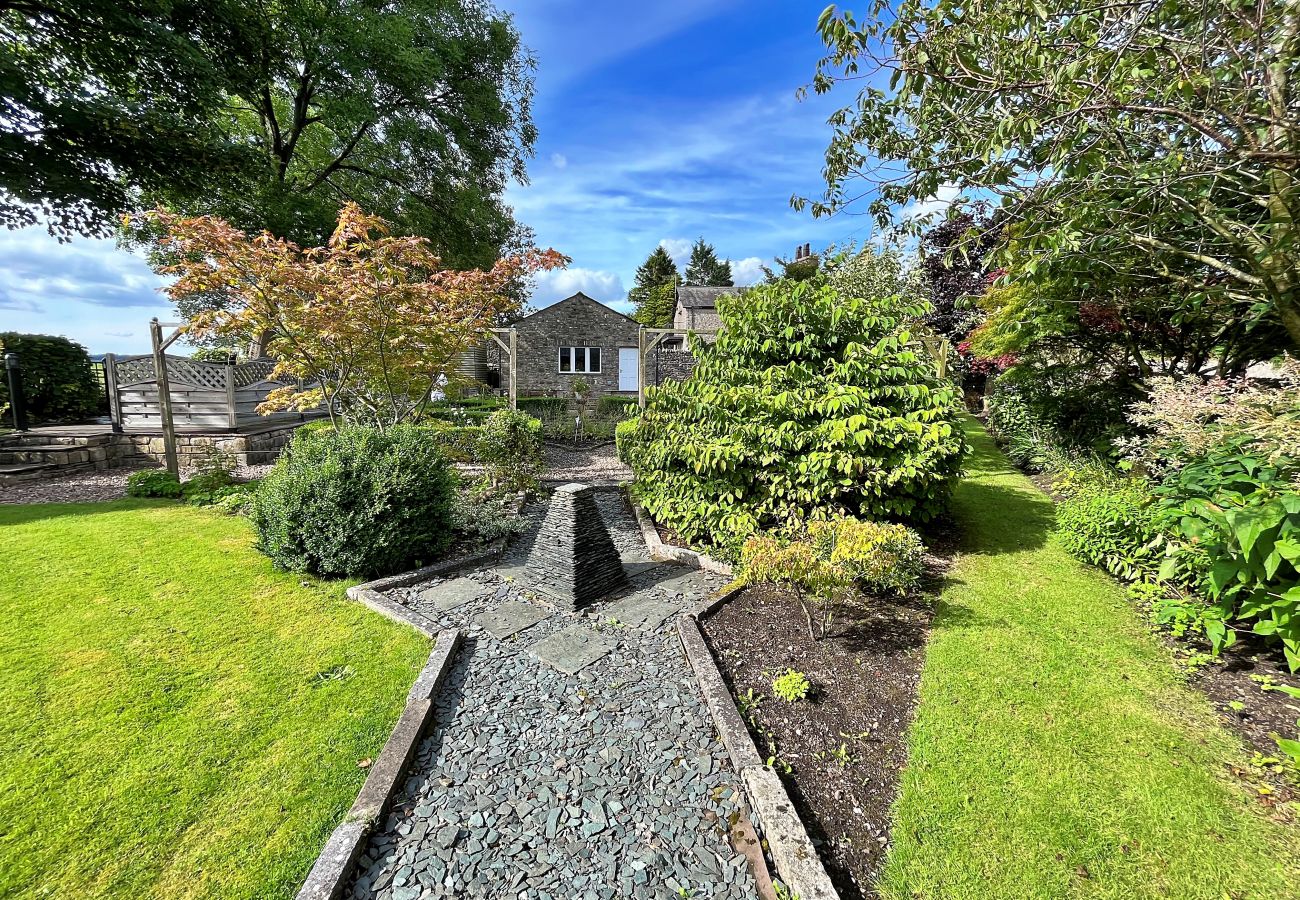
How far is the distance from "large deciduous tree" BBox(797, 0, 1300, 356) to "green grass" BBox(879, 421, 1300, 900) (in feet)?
9.18

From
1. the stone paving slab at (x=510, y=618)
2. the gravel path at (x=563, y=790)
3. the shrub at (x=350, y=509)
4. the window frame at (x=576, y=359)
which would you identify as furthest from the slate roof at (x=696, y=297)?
the gravel path at (x=563, y=790)

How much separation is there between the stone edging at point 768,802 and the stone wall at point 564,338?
20699 millimetres

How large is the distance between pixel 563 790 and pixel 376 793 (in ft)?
2.79

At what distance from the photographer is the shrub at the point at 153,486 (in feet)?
23.4

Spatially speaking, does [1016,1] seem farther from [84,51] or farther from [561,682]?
[84,51]

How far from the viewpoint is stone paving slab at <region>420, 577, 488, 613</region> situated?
425 centimetres

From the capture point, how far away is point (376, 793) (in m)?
2.27

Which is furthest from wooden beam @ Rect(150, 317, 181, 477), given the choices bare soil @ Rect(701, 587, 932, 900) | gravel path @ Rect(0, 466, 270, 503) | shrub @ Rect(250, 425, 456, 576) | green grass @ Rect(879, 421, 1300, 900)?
green grass @ Rect(879, 421, 1300, 900)

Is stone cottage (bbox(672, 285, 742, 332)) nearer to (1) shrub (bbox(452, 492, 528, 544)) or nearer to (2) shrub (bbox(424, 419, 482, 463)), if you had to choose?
(2) shrub (bbox(424, 419, 482, 463))

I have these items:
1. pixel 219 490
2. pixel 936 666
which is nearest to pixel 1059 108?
pixel 936 666

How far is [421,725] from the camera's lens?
8.93 ft

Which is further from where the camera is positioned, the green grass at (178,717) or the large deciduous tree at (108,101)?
the large deciduous tree at (108,101)

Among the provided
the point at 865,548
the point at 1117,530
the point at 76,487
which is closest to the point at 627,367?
the point at 76,487

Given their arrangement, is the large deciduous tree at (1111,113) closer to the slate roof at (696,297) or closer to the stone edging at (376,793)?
the stone edging at (376,793)
